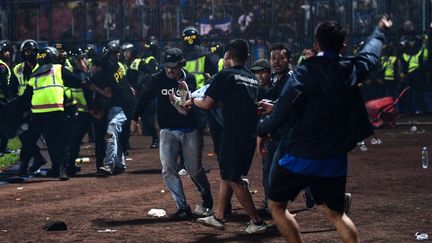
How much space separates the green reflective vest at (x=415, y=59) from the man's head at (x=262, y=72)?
16.7m

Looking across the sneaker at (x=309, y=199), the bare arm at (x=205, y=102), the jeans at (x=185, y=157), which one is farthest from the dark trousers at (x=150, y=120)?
the bare arm at (x=205, y=102)

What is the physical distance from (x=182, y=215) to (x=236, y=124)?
1.49 m

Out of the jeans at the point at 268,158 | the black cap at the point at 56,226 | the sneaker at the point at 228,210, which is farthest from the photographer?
the sneaker at the point at 228,210

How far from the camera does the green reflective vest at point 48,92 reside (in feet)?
49.1

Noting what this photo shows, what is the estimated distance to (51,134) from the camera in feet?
50.0

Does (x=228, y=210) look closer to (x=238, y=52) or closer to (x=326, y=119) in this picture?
(x=238, y=52)

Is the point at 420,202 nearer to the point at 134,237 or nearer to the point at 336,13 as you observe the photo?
the point at 134,237

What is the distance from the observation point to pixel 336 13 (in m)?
27.1

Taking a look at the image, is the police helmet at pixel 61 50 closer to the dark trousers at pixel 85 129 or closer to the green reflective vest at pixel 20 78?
the green reflective vest at pixel 20 78

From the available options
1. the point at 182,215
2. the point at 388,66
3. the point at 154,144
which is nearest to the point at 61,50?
the point at 154,144

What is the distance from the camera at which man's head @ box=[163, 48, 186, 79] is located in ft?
37.7

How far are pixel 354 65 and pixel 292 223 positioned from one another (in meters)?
1.30

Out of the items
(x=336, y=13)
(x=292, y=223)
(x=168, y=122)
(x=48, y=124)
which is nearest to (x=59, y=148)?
(x=48, y=124)

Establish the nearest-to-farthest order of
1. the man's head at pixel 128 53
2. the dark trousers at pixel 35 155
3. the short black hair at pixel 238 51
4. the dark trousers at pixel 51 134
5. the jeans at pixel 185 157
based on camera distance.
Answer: the short black hair at pixel 238 51
the jeans at pixel 185 157
the dark trousers at pixel 51 134
the dark trousers at pixel 35 155
the man's head at pixel 128 53
